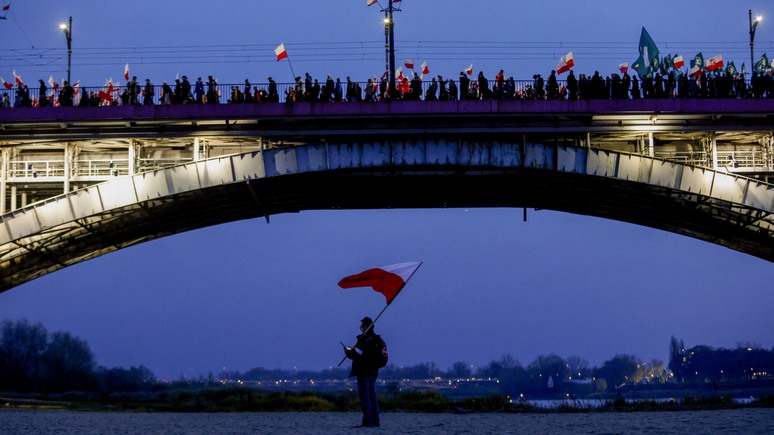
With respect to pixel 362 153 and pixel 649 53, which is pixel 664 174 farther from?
pixel 362 153

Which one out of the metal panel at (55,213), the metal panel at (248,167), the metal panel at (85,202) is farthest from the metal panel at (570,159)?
the metal panel at (55,213)

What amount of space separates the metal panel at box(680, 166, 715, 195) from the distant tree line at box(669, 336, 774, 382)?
92.2m

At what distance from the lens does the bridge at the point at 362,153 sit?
3934 centimetres

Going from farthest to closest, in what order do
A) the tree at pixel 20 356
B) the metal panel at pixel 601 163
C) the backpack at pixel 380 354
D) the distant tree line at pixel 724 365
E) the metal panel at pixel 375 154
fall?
the distant tree line at pixel 724 365, the tree at pixel 20 356, the metal panel at pixel 375 154, the metal panel at pixel 601 163, the backpack at pixel 380 354

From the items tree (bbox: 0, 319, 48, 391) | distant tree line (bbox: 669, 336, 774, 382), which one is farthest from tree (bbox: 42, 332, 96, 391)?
distant tree line (bbox: 669, 336, 774, 382)

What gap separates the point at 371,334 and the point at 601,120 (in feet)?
68.5

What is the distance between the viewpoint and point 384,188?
144ft

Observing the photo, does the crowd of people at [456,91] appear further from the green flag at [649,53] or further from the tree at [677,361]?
the tree at [677,361]

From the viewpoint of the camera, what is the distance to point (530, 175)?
135ft

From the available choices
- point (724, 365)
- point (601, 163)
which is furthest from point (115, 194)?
point (724, 365)

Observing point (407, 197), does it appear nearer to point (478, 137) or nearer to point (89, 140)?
point (478, 137)

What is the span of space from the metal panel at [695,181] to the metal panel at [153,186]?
17.6m

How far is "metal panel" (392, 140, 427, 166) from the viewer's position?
132 ft

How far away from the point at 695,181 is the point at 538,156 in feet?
17.7
